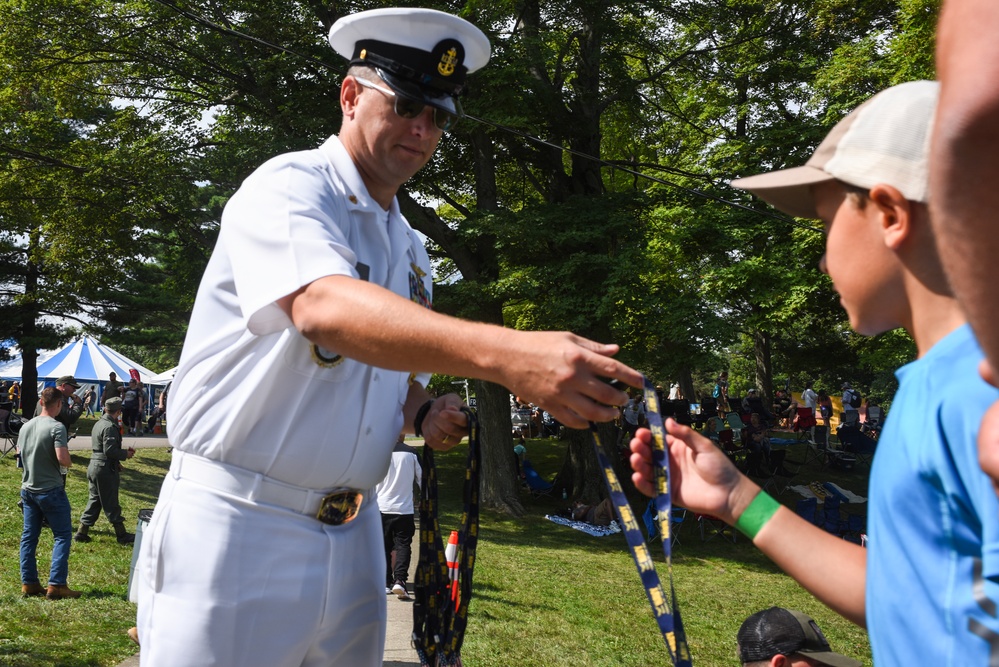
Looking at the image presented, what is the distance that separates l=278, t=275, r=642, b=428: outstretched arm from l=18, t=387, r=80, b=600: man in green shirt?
9.02 m

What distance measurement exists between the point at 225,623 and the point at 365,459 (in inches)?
19.4

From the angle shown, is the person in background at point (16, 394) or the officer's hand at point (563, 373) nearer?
the officer's hand at point (563, 373)

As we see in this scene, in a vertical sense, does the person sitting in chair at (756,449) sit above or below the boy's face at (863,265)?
below

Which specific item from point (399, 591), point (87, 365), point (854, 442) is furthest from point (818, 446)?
point (87, 365)

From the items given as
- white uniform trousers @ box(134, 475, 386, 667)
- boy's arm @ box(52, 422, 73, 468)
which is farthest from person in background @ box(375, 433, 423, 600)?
white uniform trousers @ box(134, 475, 386, 667)

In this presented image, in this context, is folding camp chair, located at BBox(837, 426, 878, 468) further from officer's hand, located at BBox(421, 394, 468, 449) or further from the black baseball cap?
officer's hand, located at BBox(421, 394, 468, 449)

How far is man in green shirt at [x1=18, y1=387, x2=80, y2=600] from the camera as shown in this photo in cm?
947

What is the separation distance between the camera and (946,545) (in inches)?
48.4

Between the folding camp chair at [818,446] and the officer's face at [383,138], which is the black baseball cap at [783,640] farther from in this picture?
the folding camp chair at [818,446]

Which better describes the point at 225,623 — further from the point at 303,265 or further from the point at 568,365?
the point at 568,365

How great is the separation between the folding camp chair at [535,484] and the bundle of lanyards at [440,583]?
64.3 feet

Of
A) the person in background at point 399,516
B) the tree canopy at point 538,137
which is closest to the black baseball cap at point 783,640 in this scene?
the person in background at point 399,516

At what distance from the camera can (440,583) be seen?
8.19 ft

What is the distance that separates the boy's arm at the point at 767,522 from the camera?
1.77 m
